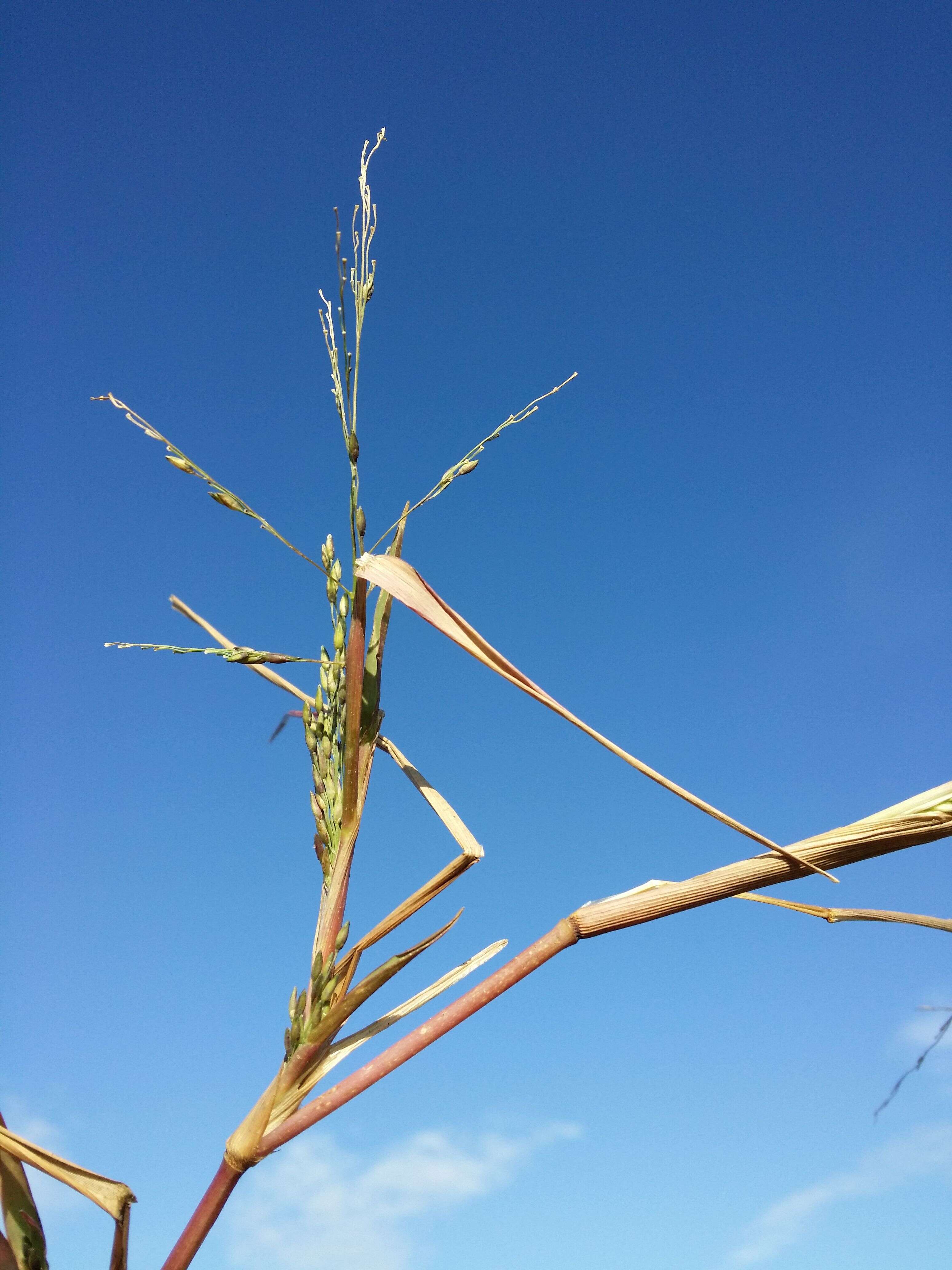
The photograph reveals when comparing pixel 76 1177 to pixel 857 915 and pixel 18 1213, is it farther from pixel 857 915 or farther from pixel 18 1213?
pixel 857 915

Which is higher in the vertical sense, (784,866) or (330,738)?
(330,738)

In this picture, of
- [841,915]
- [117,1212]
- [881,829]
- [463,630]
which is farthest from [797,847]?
[117,1212]

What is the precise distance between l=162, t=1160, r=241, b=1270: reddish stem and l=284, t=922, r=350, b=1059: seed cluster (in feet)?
0.37

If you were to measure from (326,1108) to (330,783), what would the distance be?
282mm

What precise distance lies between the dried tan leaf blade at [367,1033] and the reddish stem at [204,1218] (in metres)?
0.06

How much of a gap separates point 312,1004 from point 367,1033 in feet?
0.35

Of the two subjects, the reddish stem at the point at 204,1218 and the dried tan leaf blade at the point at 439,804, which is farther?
the dried tan leaf blade at the point at 439,804

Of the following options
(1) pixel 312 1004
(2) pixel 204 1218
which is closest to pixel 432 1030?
(1) pixel 312 1004

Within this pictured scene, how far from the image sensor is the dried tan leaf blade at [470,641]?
0.62m

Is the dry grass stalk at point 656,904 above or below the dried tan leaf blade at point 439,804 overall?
below

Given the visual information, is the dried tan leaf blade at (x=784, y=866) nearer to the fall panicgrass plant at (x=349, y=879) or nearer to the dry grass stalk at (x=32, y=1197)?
the fall panicgrass plant at (x=349, y=879)

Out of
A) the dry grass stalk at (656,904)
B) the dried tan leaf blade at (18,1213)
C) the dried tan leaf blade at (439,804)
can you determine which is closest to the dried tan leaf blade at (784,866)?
the dry grass stalk at (656,904)

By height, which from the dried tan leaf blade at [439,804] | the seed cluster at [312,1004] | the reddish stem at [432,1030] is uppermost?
the dried tan leaf blade at [439,804]

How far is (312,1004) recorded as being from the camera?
73 cm
